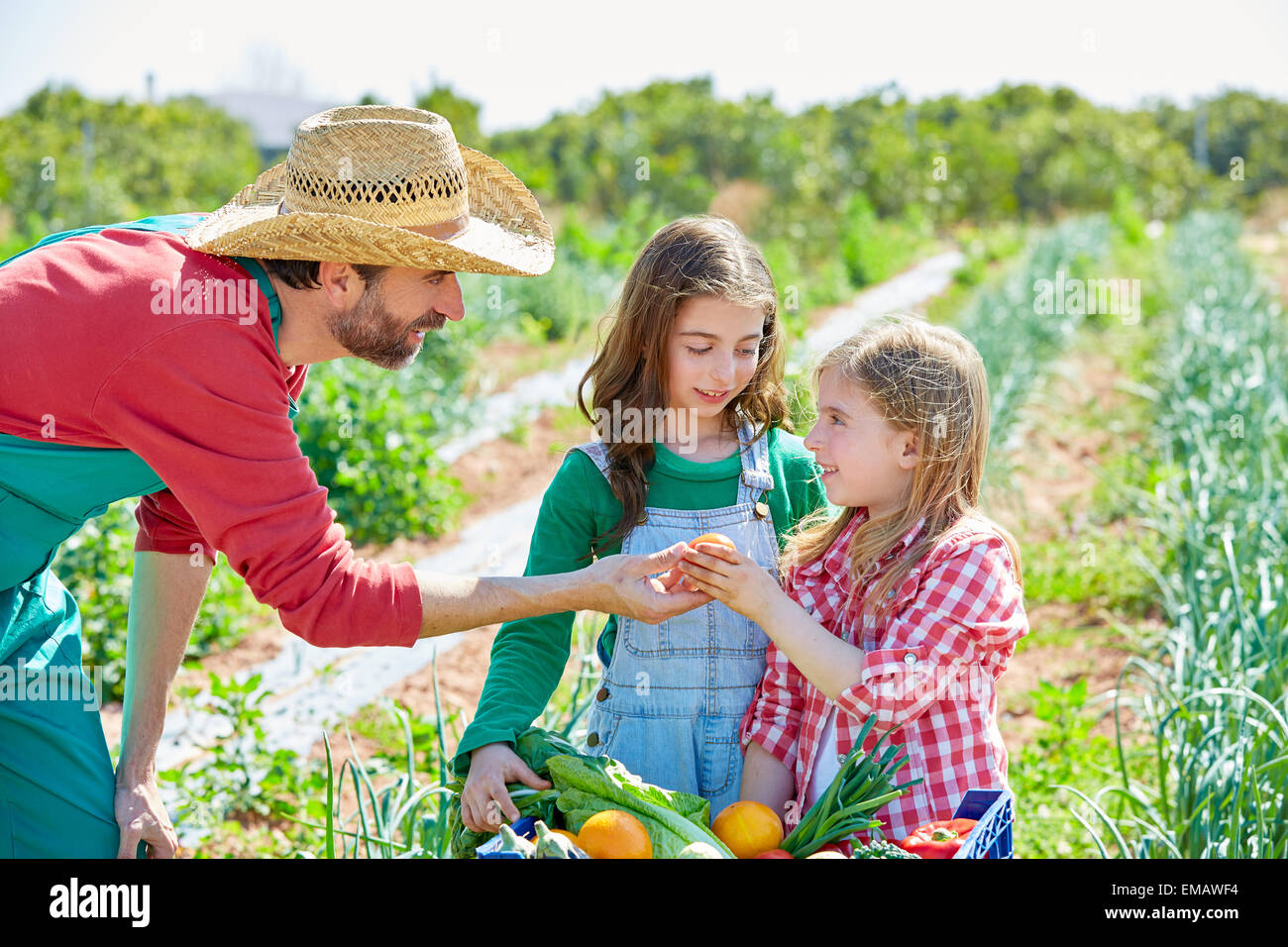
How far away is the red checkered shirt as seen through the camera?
161 cm

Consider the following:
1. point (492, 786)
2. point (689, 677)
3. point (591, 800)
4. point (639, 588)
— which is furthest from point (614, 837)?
point (689, 677)

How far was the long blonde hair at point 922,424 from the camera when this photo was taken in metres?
1.81

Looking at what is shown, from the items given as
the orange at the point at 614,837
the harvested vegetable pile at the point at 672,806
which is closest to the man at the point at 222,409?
the harvested vegetable pile at the point at 672,806

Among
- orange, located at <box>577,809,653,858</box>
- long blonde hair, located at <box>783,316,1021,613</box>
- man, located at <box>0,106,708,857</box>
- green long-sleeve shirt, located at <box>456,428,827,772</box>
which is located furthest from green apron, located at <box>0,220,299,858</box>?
long blonde hair, located at <box>783,316,1021,613</box>

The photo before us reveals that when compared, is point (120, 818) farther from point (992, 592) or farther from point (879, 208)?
point (879, 208)

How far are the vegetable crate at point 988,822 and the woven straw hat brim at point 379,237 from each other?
42.0 inches

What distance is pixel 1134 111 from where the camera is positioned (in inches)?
1511

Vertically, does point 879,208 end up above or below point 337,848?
above

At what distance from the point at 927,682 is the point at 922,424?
0.44 metres

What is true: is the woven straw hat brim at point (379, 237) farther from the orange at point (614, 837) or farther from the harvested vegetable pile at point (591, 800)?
the orange at point (614, 837)

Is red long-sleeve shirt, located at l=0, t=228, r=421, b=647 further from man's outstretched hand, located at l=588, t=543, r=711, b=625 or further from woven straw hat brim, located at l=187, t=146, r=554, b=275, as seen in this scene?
man's outstretched hand, located at l=588, t=543, r=711, b=625
